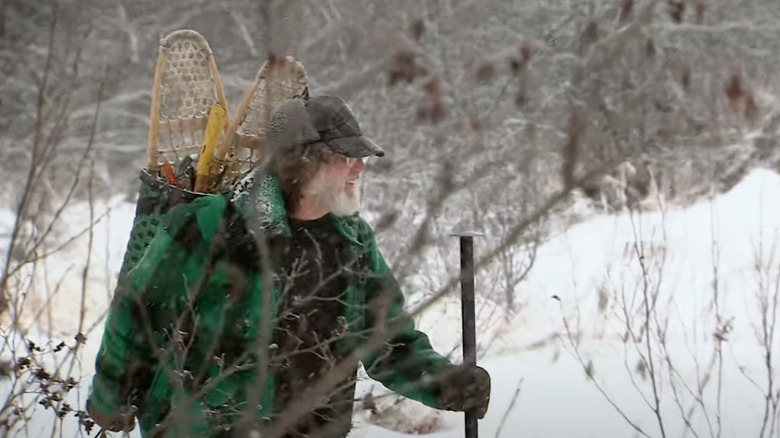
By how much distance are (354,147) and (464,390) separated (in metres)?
0.54

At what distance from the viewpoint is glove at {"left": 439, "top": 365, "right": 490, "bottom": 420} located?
213cm

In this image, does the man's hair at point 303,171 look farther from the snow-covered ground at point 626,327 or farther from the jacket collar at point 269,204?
the snow-covered ground at point 626,327

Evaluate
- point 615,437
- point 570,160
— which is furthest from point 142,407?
point 615,437

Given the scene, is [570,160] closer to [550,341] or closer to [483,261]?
[483,261]

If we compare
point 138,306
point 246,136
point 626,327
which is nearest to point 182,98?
point 246,136

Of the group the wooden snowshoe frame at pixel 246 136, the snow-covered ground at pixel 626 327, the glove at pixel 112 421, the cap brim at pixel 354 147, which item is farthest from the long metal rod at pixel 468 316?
the snow-covered ground at pixel 626 327

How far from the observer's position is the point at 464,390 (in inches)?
A: 84.3

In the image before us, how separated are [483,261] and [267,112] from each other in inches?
10.3

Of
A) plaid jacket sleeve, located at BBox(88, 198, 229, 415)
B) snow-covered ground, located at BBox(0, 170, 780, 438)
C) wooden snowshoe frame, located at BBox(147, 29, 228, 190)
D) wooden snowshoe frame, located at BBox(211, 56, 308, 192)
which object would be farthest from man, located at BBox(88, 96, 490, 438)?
snow-covered ground, located at BBox(0, 170, 780, 438)

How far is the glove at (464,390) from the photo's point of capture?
213 cm

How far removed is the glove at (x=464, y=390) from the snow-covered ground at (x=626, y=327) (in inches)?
57.8

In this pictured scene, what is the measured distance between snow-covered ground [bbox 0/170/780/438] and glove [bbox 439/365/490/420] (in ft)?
4.81

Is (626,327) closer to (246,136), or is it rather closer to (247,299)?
(246,136)

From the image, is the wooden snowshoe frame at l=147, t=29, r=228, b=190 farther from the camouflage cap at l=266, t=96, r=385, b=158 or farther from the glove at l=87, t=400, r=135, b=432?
the glove at l=87, t=400, r=135, b=432
